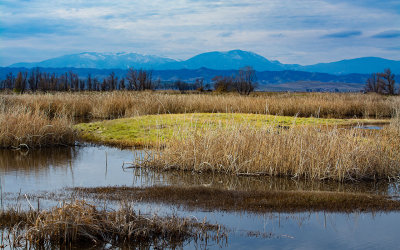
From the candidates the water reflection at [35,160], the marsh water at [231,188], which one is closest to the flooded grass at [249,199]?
the marsh water at [231,188]

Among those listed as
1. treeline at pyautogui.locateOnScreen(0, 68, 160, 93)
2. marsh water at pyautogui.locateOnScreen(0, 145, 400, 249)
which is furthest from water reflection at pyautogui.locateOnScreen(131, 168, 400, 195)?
treeline at pyautogui.locateOnScreen(0, 68, 160, 93)

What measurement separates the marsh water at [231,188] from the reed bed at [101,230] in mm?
358

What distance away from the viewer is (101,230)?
6348mm

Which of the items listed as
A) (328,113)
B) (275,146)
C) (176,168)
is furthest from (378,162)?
(328,113)

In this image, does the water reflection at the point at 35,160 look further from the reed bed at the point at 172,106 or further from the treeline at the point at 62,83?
the treeline at the point at 62,83

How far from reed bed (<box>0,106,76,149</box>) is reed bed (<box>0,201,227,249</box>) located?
9.23 m

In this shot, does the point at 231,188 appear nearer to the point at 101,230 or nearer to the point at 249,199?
the point at 249,199

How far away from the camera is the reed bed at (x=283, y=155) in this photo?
11.1 metres

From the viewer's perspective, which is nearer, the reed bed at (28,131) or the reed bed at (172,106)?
the reed bed at (28,131)

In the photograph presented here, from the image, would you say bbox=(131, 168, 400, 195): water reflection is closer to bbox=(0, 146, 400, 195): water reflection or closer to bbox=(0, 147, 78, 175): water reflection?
bbox=(0, 146, 400, 195): water reflection

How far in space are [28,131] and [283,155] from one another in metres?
9.20

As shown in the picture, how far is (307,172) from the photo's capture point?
441 inches

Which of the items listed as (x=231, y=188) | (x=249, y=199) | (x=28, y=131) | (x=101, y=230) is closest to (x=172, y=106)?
(x=28, y=131)

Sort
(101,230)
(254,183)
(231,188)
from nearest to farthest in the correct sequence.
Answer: (101,230) < (231,188) < (254,183)
